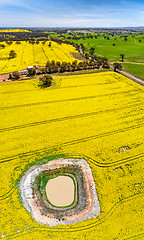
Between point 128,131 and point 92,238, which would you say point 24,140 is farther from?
point 128,131

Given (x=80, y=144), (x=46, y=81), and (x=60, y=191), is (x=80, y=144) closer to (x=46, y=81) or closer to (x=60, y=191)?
(x=60, y=191)

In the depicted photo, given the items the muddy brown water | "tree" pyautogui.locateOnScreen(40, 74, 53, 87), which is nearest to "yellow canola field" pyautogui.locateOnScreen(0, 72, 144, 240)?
"tree" pyautogui.locateOnScreen(40, 74, 53, 87)

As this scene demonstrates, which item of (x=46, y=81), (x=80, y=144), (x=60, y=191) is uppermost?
(x=46, y=81)

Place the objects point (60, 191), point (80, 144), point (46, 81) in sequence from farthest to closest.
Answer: point (46, 81)
point (80, 144)
point (60, 191)

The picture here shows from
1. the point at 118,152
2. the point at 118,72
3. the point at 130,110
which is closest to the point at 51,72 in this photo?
the point at 118,72

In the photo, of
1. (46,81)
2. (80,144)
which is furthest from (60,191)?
(46,81)

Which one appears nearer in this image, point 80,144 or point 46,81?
point 80,144

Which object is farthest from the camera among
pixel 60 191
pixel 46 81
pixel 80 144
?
pixel 46 81

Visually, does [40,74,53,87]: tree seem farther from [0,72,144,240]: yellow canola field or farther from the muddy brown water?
the muddy brown water
